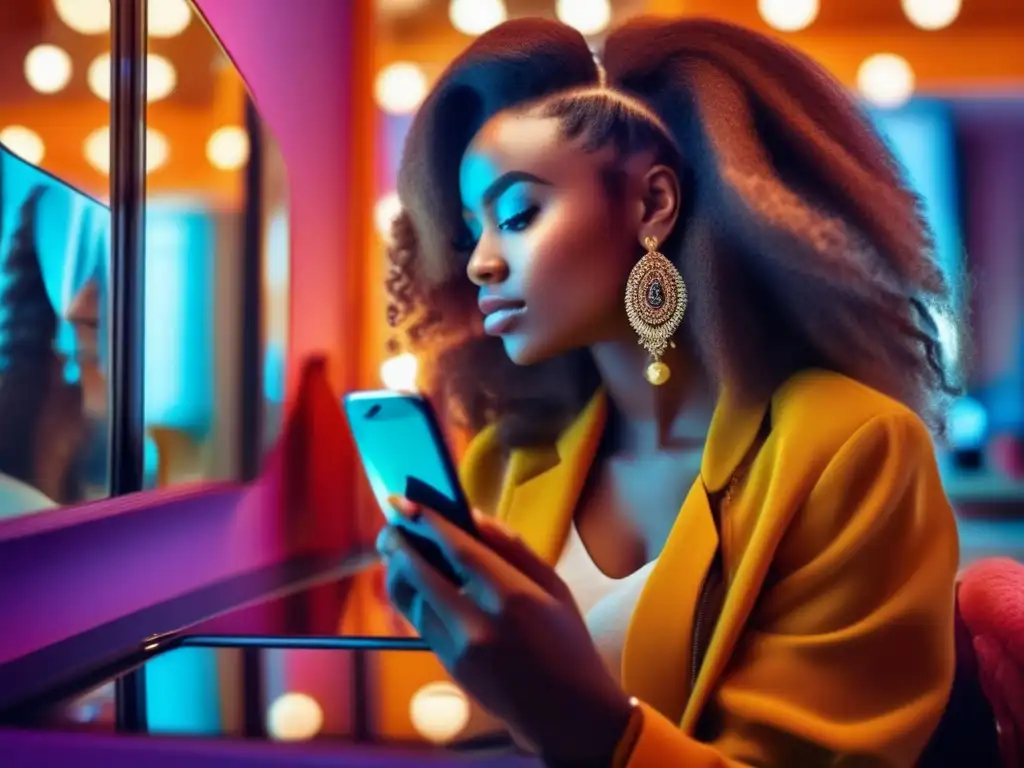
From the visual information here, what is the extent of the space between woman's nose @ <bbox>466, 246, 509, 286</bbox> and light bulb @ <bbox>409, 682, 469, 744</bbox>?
0.24 metres

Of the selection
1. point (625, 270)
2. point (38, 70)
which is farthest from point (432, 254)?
point (38, 70)

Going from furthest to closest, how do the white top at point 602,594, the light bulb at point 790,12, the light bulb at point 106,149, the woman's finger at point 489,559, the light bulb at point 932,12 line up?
the light bulb at point 932,12 → the light bulb at point 790,12 → the light bulb at point 106,149 → the white top at point 602,594 → the woman's finger at point 489,559

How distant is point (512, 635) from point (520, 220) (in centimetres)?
24

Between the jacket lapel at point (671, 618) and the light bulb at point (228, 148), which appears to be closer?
the jacket lapel at point (671, 618)

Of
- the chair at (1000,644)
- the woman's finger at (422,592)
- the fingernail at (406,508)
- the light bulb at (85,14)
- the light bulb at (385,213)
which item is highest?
the light bulb at (85,14)

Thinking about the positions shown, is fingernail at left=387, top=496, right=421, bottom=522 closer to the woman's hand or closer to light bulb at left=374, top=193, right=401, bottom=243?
the woman's hand

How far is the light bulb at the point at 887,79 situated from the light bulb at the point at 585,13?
0.73 feet

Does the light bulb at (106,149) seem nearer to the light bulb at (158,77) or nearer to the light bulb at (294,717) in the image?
the light bulb at (158,77)

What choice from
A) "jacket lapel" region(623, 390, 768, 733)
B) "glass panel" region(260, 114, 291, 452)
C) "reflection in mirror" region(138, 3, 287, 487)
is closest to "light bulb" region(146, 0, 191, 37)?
"reflection in mirror" region(138, 3, 287, 487)

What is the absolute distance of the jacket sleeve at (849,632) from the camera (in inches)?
18.9

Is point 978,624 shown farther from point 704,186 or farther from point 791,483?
point 704,186

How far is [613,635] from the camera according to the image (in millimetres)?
544

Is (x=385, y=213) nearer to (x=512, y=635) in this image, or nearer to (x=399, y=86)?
A: (x=399, y=86)

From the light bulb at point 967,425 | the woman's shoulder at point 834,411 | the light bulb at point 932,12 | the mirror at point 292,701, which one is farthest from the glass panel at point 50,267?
the light bulb at point 932,12
